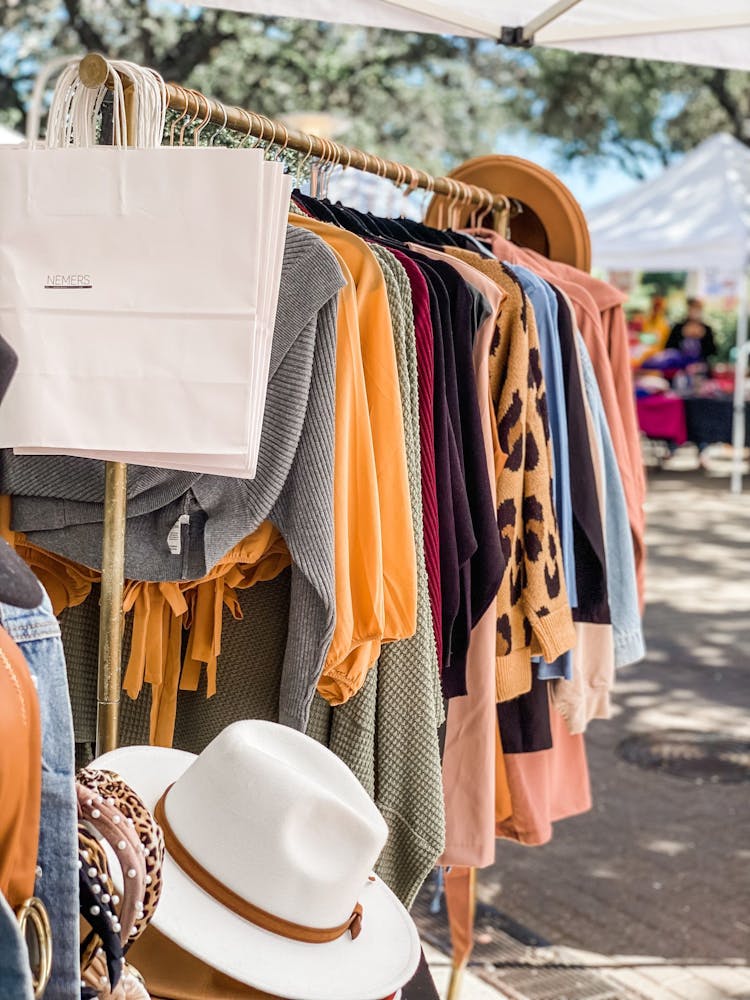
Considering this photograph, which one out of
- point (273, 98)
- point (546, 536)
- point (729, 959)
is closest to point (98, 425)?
point (546, 536)

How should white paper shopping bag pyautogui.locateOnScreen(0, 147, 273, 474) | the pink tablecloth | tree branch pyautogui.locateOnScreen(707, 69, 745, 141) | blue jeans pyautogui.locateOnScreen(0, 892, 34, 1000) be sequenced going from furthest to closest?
tree branch pyautogui.locateOnScreen(707, 69, 745, 141), the pink tablecloth, white paper shopping bag pyautogui.locateOnScreen(0, 147, 273, 474), blue jeans pyautogui.locateOnScreen(0, 892, 34, 1000)

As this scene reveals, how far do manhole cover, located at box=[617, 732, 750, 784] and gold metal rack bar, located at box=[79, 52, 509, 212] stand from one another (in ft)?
9.16

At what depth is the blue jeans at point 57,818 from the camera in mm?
1007

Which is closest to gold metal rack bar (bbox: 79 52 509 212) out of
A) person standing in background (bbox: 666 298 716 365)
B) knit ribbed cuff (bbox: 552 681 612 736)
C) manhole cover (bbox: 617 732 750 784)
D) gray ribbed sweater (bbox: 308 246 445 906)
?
gray ribbed sweater (bbox: 308 246 445 906)

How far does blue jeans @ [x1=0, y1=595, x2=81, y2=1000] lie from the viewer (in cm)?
101

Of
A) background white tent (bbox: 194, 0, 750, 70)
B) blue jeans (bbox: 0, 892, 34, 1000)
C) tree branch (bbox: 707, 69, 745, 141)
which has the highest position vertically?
tree branch (bbox: 707, 69, 745, 141)

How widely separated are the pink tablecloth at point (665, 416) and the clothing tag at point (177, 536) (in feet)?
39.8

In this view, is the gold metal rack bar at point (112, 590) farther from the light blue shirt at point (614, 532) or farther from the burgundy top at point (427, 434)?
the light blue shirt at point (614, 532)

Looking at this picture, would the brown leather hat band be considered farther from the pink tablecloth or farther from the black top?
the pink tablecloth

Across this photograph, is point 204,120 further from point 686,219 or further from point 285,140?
point 686,219

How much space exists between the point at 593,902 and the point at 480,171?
2.36 m

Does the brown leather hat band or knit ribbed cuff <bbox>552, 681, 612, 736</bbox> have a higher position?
the brown leather hat band

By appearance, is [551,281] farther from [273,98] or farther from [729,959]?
[273,98]

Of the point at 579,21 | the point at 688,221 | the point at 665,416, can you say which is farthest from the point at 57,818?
the point at 665,416
